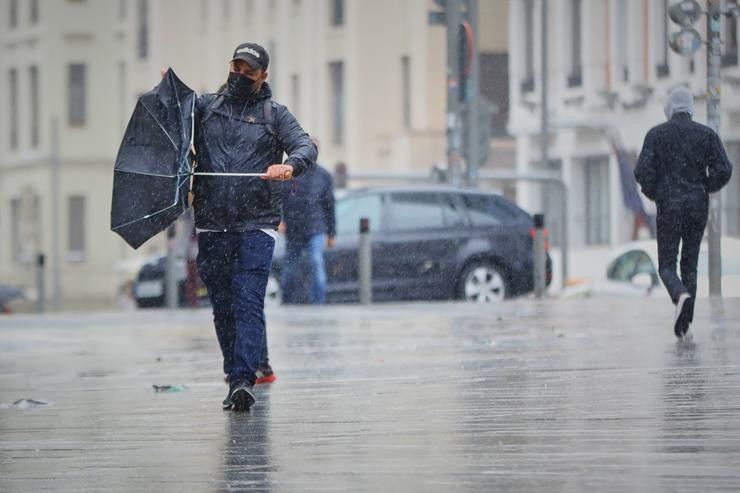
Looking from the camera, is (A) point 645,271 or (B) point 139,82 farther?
Answer: (B) point 139,82

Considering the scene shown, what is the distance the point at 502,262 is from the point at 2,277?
157ft

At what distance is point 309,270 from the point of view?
22062 mm

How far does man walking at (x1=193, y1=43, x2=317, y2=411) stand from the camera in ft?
32.0

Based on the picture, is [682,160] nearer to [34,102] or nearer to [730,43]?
[730,43]

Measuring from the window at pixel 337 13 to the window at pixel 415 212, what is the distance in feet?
115

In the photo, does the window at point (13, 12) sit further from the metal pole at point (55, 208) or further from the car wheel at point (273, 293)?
the car wheel at point (273, 293)

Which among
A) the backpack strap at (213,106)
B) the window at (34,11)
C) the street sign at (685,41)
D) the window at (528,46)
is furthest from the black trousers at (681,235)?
the window at (34,11)

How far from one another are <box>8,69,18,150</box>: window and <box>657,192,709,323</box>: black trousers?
60.3 metres

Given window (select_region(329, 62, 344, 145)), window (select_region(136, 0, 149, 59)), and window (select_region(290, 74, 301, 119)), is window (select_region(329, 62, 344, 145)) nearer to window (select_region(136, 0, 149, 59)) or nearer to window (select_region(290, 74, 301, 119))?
window (select_region(290, 74, 301, 119))

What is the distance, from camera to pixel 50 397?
36.4 feet

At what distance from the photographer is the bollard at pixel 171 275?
26.1 m

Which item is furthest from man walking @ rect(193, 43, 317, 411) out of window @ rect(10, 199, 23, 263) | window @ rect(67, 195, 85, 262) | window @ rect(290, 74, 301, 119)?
window @ rect(67, 195, 85, 262)

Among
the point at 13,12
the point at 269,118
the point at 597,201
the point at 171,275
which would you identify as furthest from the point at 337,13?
the point at 269,118

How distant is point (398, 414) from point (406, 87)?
163 ft
